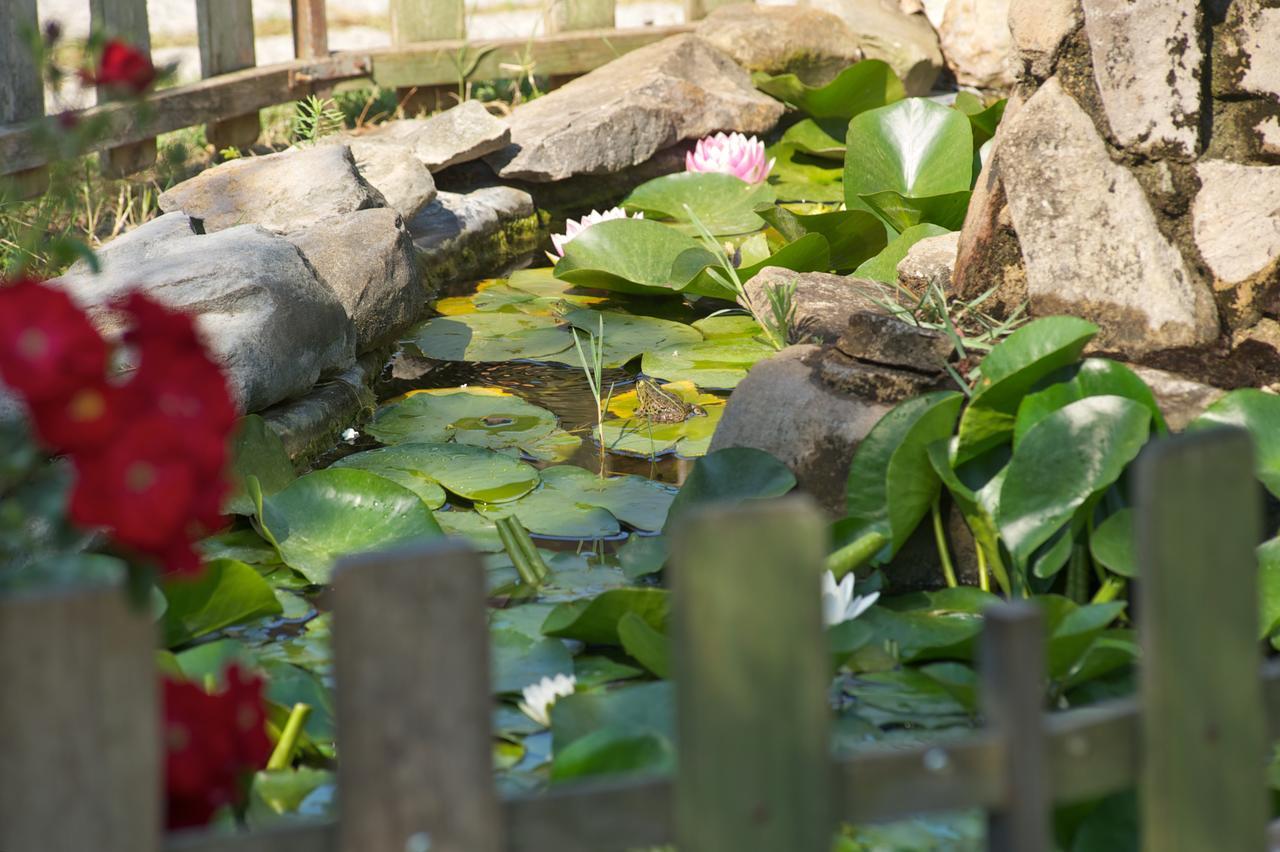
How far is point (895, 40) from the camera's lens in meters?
5.37

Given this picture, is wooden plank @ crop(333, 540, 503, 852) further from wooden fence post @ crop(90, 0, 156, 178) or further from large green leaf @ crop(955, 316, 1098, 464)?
wooden fence post @ crop(90, 0, 156, 178)

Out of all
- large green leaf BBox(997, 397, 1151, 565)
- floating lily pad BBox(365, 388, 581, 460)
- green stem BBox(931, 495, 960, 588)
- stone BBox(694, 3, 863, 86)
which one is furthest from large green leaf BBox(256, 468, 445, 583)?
stone BBox(694, 3, 863, 86)

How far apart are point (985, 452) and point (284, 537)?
3.43 feet

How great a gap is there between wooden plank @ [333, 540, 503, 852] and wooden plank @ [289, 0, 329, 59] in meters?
4.16

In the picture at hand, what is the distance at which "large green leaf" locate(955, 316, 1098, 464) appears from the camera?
1.84m

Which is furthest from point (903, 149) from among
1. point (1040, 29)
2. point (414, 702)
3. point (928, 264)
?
point (414, 702)

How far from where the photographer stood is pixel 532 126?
460cm

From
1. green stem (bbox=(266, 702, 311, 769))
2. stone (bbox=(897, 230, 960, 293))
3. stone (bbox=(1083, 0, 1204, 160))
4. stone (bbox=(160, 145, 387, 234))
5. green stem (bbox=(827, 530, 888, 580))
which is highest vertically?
stone (bbox=(1083, 0, 1204, 160))

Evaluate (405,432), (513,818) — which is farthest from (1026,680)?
(405,432)

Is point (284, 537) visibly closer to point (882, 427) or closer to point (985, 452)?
point (882, 427)

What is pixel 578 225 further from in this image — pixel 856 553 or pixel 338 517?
pixel 856 553

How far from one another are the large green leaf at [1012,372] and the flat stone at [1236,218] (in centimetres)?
55

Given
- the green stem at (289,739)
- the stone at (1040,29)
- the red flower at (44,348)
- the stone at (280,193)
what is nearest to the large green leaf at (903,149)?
the stone at (1040,29)

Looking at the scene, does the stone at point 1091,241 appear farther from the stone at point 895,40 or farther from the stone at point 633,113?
→ the stone at point 895,40
